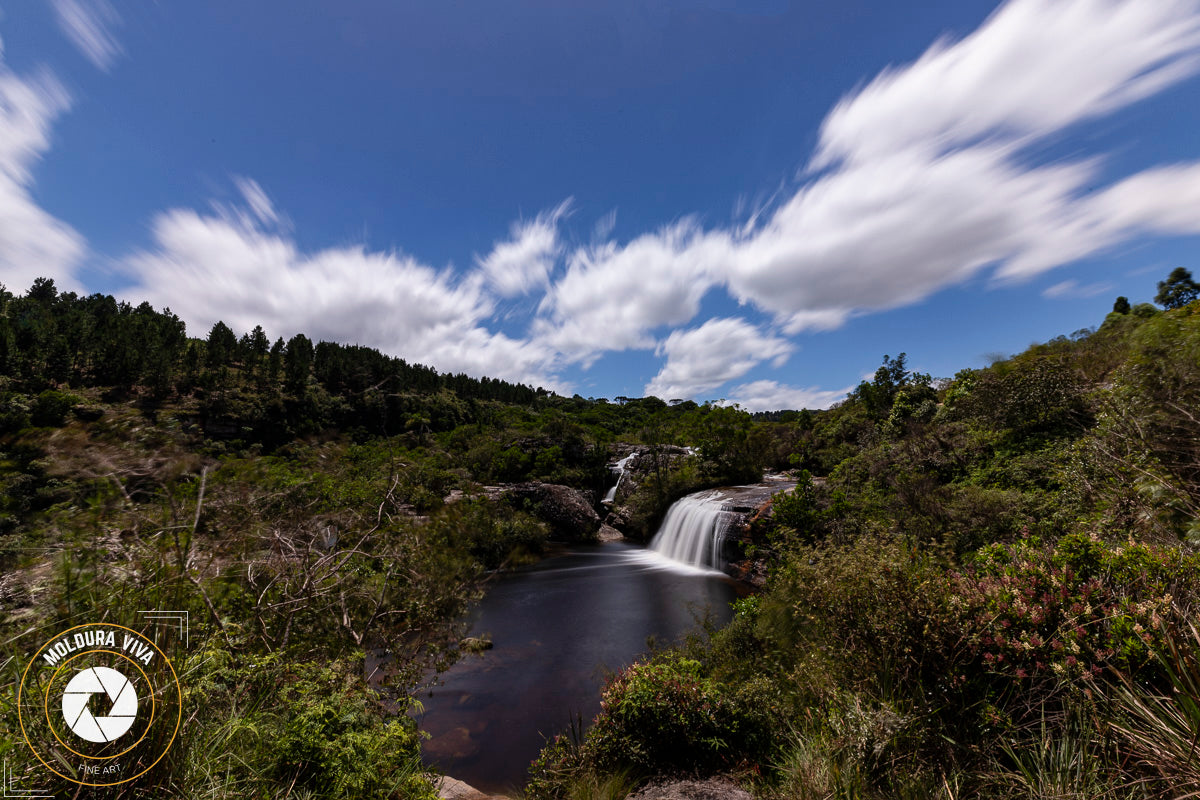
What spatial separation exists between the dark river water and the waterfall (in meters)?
0.73

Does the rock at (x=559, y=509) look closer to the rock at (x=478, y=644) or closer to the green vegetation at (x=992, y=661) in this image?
the rock at (x=478, y=644)

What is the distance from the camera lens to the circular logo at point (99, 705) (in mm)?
2080

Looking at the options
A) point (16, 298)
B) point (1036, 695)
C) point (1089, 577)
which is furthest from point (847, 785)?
point (16, 298)

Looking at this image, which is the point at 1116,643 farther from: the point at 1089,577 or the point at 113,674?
the point at 113,674

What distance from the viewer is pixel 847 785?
11.2ft

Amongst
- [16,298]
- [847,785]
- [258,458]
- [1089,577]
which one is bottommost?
[847,785]

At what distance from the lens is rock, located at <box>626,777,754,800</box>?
14.3ft

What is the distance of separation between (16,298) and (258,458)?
88.4 meters

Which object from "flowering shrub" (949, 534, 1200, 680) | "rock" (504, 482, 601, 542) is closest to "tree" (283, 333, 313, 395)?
"rock" (504, 482, 601, 542)

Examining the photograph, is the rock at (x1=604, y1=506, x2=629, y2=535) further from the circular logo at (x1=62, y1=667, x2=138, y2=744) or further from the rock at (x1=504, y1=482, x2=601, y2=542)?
the circular logo at (x1=62, y1=667, x2=138, y2=744)

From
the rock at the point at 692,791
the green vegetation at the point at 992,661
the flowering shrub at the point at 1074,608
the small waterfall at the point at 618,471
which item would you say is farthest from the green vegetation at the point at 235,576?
the small waterfall at the point at 618,471

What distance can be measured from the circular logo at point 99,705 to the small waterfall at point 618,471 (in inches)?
1045

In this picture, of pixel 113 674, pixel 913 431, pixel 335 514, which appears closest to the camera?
pixel 113 674

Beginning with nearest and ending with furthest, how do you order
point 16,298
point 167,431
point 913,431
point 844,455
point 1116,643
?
1. point 1116,643
2. point 167,431
3. point 913,431
4. point 844,455
5. point 16,298
